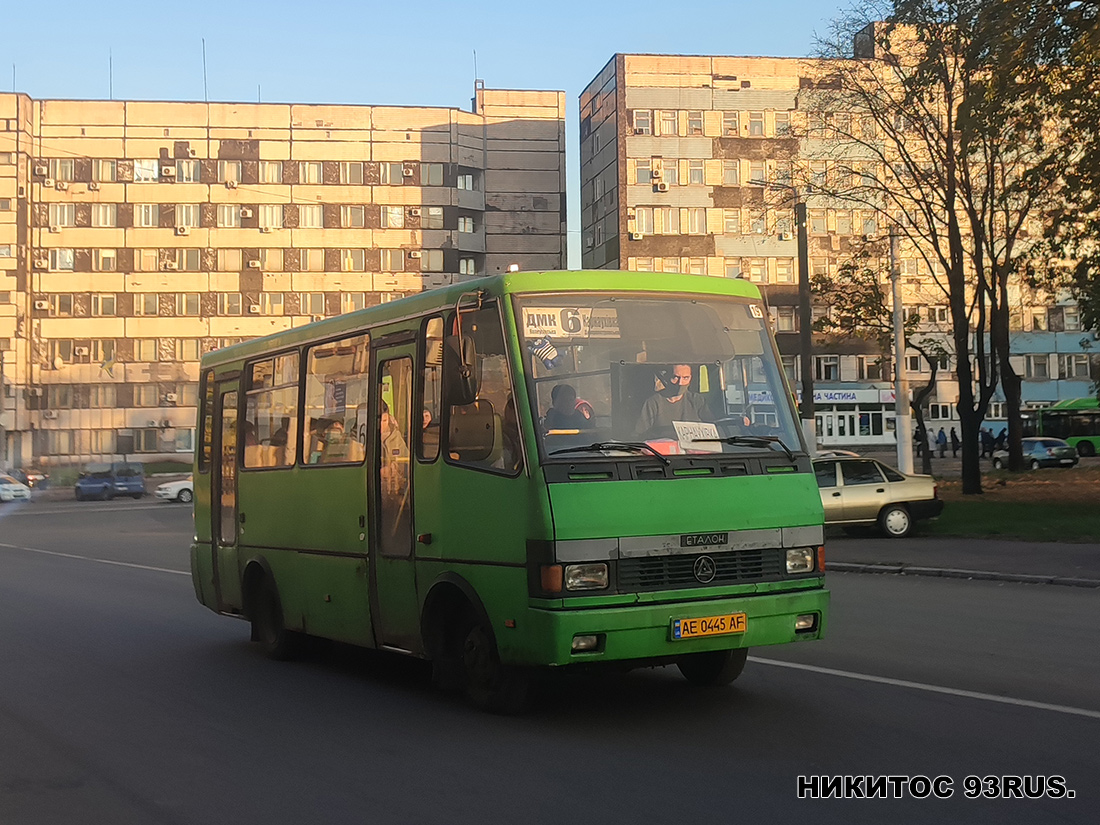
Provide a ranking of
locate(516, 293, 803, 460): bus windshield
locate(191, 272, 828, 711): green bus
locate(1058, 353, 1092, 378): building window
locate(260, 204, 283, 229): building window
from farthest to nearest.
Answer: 1. locate(1058, 353, 1092, 378): building window
2. locate(260, 204, 283, 229): building window
3. locate(516, 293, 803, 460): bus windshield
4. locate(191, 272, 828, 711): green bus

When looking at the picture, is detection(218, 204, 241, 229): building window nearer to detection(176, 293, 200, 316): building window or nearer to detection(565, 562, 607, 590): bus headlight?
detection(176, 293, 200, 316): building window

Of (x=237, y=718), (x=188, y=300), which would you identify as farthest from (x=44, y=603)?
(x=188, y=300)

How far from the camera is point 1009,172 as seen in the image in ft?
111

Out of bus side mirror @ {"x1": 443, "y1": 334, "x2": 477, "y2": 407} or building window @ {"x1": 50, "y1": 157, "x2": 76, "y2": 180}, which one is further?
building window @ {"x1": 50, "y1": 157, "x2": 76, "y2": 180}

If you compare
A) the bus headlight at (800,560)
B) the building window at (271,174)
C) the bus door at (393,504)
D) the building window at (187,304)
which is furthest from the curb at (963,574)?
the building window at (187,304)

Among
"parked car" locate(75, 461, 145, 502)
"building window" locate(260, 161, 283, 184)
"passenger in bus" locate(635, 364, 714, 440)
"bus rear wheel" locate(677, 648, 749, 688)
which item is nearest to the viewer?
"passenger in bus" locate(635, 364, 714, 440)

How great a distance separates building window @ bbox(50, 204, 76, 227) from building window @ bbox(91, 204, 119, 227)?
127 centimetres

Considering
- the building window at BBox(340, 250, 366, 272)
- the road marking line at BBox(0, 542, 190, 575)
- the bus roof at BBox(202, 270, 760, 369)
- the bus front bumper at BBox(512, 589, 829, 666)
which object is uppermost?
the building window at BBox(340, 250, 366, 272)

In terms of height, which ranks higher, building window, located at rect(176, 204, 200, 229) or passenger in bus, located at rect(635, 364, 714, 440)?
building window, located at rect(176, 204, 200, 229)

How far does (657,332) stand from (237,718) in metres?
3.78

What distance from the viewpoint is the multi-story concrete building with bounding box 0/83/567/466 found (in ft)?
286

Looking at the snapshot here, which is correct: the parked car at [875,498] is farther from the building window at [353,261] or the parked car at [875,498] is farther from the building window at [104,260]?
the building window at [104,260]

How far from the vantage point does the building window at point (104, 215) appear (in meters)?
88.2

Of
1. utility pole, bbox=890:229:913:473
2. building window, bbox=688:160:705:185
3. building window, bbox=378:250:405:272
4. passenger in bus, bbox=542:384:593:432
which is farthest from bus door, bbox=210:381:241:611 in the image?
building window, bbox=378:250:405:272
